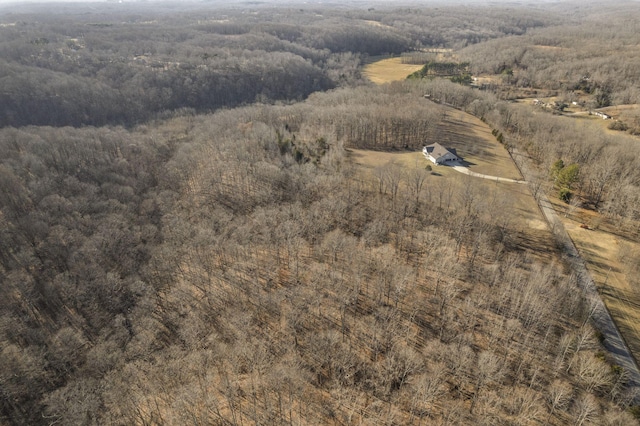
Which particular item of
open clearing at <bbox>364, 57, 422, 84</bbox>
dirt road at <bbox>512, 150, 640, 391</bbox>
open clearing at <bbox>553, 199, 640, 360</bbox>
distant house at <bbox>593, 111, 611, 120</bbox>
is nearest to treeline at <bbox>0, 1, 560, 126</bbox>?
open clearing at <bbox>364, 57, 422, 84</bbox>

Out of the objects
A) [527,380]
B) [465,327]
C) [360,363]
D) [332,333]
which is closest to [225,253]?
[332,333]

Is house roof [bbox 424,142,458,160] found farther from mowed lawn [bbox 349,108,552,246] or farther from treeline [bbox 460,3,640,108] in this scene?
treeline [bbox 460,3,640,108]

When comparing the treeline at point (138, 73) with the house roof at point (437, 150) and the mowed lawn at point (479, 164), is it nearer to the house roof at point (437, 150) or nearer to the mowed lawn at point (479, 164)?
the mowed lawn at point (479, 164)

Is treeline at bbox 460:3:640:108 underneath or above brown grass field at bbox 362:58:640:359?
above

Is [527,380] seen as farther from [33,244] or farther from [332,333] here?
[33,244]

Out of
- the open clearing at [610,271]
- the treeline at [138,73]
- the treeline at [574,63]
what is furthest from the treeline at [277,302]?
the treeline at [574,63]

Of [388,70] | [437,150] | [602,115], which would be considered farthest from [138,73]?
[602,115]

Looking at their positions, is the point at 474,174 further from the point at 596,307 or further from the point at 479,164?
the point at 596,307
